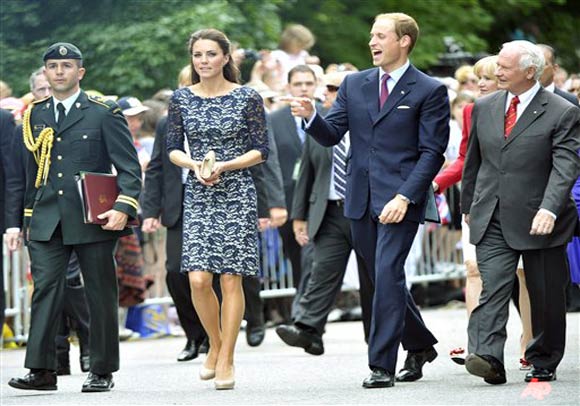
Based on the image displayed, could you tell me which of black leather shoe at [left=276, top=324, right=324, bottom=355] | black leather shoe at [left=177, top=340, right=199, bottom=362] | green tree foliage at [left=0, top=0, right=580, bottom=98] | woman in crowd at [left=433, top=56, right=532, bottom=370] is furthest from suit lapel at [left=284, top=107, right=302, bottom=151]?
woman in crowd at [left=433, top=56, right=532, bottom=370]

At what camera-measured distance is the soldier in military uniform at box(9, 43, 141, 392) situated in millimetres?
11828

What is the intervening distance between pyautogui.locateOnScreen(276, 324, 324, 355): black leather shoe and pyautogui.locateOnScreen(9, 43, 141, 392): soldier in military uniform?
2.29 m

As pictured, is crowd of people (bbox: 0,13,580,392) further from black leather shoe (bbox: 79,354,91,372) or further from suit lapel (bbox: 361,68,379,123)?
black leather shoe (bbox: 79,354,91,372)

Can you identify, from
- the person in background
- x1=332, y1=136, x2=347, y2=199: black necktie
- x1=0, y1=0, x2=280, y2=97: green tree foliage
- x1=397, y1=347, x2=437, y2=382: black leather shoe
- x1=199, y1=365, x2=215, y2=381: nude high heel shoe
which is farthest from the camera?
the person in background

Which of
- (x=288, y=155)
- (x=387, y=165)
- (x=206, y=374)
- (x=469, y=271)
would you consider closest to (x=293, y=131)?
(x=288, y=155)

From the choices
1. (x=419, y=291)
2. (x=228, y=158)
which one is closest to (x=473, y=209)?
(x=228, y=158)

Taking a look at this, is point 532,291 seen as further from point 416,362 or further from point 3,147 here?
point 3,147

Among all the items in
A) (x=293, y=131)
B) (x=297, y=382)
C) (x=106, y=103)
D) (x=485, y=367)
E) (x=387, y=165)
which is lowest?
(x=297, y=382)

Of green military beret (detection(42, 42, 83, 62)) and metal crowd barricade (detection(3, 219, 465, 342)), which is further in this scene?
metal crowd barricade (detection(3, 219, 465, 342))

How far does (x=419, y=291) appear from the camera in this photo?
20375mm

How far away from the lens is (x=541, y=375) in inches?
456

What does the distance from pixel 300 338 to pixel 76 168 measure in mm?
2858

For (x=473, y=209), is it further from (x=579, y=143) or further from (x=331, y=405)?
(x=331, y=405)

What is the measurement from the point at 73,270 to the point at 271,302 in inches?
212
